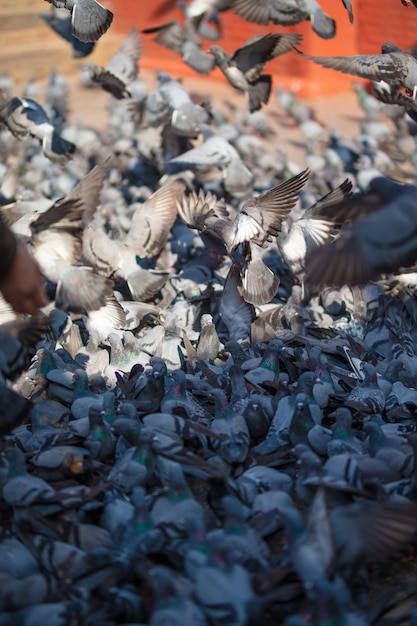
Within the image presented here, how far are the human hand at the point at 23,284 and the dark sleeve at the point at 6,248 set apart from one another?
31mm

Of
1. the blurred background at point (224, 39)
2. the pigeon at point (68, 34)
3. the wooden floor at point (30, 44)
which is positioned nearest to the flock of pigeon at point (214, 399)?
the pigeon at point (68, 34)

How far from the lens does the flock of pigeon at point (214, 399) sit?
128 inches

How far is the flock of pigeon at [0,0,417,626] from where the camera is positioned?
3.25m

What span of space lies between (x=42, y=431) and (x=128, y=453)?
1.83 ft

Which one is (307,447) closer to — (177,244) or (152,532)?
(152,532)

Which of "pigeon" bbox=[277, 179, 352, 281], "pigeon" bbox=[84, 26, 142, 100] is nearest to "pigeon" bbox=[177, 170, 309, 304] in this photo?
"pigeon" bbox=[277, 179, 352, 281]

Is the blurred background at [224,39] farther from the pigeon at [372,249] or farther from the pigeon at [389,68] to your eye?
the pigeon at [372,249]

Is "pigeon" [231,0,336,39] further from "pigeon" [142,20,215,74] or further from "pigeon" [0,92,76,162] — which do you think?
"pigeon" [0,92,76,162]

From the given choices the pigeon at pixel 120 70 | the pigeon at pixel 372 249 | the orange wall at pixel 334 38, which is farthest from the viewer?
the orange wall at pixel 334 38

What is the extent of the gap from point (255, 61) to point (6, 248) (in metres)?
4.27

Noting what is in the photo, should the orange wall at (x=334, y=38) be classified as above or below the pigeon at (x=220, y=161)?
below

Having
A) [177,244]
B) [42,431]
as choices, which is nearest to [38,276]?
[42,431]

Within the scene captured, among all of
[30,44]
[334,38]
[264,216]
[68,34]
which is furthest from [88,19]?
[30,44]

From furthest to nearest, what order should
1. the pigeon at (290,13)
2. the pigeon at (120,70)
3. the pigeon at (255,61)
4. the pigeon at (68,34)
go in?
the pigeon at (68,34) → the pigeon at (120,70) → the pigeon at (255,61) → the pigeon at (290,13)
